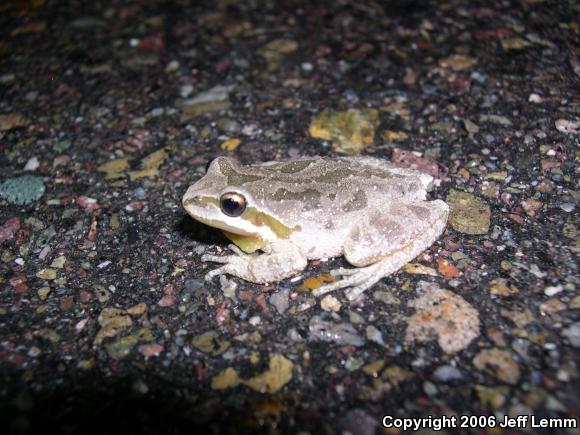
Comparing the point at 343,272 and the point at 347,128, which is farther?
the point at 347,128

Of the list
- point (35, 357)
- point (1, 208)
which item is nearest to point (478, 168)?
point (35, 357)

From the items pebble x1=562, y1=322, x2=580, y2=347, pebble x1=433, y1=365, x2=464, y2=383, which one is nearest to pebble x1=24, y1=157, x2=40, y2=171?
pebble x1=433, y1=365, x2=464, y2=383

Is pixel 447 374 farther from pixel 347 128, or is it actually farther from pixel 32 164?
pixel 32 164

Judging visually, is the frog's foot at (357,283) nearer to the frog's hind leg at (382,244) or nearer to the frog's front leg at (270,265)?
the frog's hind leg at (382,244)

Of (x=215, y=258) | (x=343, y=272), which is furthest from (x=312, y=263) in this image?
(x=215, y=258)

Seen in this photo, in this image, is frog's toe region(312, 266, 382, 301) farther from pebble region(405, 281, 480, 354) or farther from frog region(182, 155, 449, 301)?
pebble region(405, 281, 480, 354)

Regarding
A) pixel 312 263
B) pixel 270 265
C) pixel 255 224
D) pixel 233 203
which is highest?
pixel 233 203
